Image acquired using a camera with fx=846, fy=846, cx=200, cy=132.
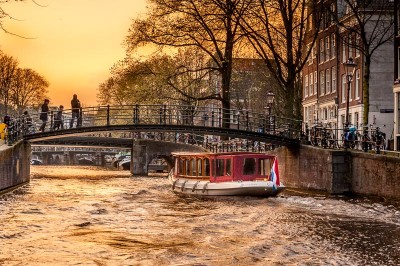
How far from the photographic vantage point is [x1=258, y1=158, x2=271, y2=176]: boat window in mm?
33156

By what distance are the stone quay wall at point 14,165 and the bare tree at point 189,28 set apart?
27.1ft

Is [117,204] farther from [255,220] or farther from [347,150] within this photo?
[347,150]

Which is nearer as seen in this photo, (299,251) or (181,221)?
(299,251)

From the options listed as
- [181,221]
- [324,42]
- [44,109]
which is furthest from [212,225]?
[324,42]

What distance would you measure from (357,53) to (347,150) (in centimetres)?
1696

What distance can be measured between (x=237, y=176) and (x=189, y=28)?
34.8ft

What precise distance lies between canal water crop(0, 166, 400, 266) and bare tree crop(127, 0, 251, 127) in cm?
1248

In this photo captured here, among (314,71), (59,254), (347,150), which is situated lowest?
(59,254)

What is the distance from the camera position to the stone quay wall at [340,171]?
27.4m

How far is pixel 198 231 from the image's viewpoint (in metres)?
20.8

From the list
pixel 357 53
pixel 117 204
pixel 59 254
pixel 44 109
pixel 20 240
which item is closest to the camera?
pixel 59 254

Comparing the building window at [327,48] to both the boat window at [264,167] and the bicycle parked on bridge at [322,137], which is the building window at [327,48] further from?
the boat window at [264,167]

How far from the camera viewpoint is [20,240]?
725 inches

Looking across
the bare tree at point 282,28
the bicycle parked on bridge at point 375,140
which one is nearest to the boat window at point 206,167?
the bare tree at point 282,28
